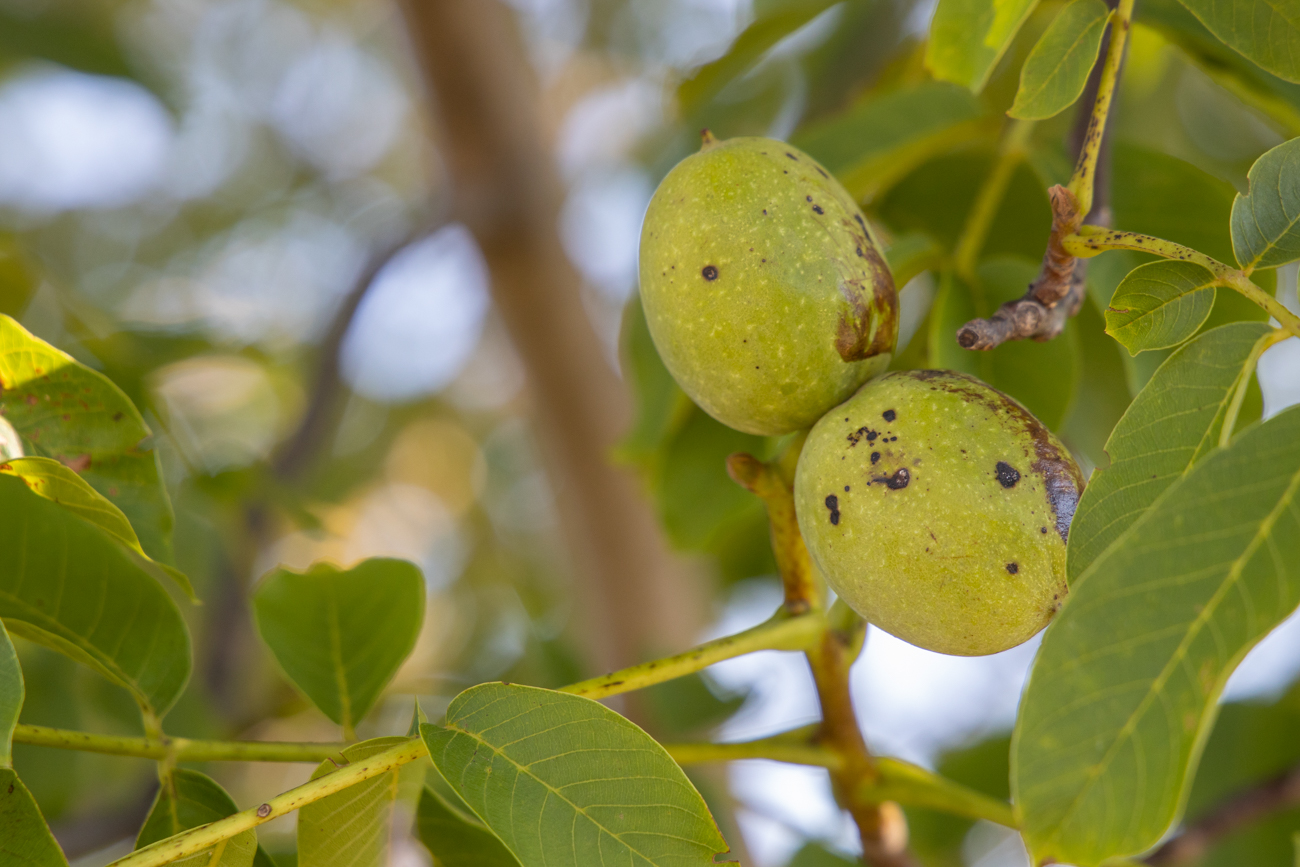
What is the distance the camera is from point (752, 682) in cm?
183

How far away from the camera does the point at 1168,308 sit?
2.32 ft

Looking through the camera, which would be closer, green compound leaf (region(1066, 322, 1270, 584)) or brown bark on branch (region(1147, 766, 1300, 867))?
green compound leaf (region(1066, 322, 1270, 584))

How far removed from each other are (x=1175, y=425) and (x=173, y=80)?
7.13 feet

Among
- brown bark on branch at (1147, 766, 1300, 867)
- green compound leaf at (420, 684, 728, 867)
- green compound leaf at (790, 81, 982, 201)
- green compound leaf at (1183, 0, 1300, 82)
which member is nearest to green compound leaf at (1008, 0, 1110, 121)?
green compound leaf at (1183, 0, 1300, 82)

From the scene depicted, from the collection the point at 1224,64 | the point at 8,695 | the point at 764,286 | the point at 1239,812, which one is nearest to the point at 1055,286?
the point at 764,286

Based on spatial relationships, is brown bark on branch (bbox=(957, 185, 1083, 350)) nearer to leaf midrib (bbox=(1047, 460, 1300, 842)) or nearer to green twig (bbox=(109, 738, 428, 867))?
leaf midrib (bbox=(1047, 460, 1300, 842))

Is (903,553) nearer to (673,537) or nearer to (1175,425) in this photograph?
(1175,425)

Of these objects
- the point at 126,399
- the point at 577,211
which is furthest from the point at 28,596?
the point at 577,211

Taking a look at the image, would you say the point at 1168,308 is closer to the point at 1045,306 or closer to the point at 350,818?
the point at 1045,306

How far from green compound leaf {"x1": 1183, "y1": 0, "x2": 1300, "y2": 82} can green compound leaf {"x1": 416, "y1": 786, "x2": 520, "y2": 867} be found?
3.05 ft

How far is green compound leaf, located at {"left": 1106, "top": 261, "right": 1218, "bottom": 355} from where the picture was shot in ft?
2.31

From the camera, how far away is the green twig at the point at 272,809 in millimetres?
666

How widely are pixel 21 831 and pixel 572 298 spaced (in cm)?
165

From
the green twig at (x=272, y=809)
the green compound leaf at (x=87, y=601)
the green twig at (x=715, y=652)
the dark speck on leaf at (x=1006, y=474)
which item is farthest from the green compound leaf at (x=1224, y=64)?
the green compound leaf at (x=87, y=601)
